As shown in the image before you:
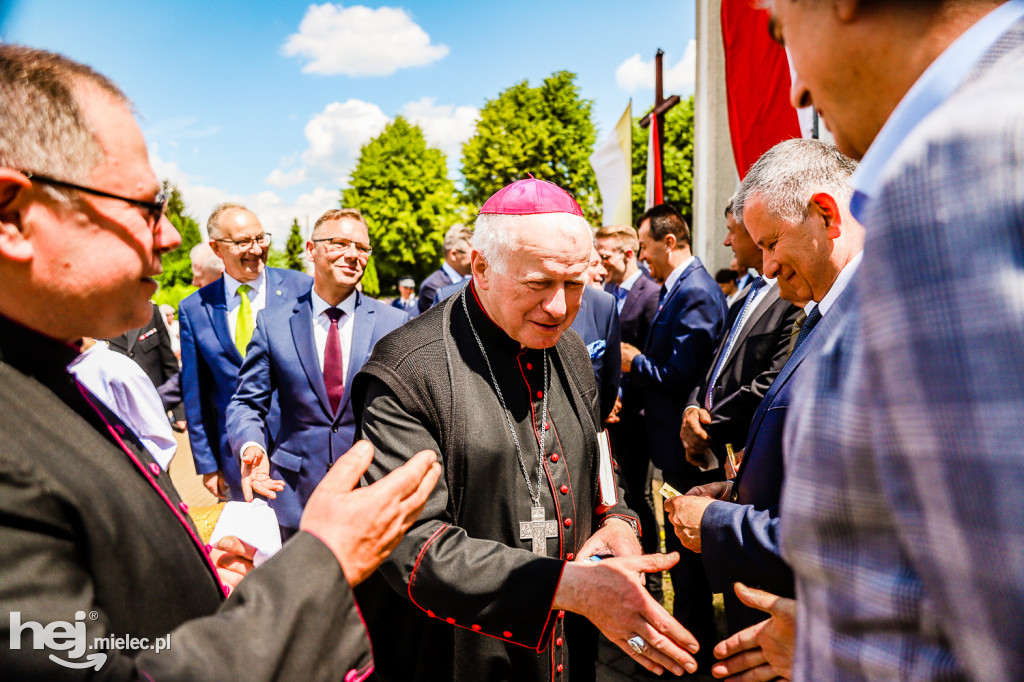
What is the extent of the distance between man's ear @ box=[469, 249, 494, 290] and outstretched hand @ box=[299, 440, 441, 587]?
3.38 feet

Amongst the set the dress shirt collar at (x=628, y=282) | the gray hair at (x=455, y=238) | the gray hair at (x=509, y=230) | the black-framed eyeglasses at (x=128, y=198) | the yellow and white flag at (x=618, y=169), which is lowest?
the black-framed eyeglasses at (x=128, y=198)

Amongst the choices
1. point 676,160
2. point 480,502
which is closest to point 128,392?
point 480,502

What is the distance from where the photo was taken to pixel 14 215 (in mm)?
1031

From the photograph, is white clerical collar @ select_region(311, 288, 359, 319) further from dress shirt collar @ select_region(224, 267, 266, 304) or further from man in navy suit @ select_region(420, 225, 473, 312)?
man in navy suit @ select_region(420, 225, 473, 312)

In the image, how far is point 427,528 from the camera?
180cm

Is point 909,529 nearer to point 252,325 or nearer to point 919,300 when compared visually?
point 919,300

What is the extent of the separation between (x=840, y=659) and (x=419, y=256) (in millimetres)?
42002

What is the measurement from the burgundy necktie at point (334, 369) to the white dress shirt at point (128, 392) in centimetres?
90

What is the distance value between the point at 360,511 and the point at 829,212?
1.97 m

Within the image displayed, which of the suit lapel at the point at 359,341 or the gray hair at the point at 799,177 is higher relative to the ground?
the gray hair at the point at 799,177

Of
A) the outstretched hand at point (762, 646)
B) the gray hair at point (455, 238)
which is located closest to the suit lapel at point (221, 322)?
the outstretched hand at point (762, 646)

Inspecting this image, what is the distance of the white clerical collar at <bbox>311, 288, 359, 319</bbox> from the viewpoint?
4.05m

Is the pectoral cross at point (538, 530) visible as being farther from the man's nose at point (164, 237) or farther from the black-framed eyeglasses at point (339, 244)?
the black-framed eyeglasses at point (339, 244)

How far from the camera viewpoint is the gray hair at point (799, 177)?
89.4 inches
